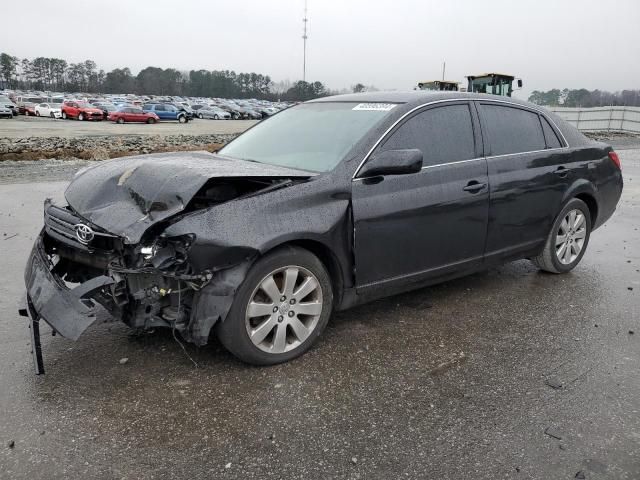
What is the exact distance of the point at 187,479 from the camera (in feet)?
8.20

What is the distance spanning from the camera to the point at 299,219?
3.45 metres

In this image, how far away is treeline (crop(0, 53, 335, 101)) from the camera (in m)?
136

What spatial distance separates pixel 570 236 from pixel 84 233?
4403mm

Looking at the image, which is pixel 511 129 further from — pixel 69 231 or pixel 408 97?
pixel 69 231

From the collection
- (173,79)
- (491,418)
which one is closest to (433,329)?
(491,418)

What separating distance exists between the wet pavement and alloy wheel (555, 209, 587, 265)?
894mm

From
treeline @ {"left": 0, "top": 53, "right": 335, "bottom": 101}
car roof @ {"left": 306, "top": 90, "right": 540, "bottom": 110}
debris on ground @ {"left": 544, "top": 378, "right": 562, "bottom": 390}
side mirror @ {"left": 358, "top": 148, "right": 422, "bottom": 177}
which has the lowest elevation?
debris on ground @ {"left": 544, "top": 378, "right": 562, "bottom": 390}

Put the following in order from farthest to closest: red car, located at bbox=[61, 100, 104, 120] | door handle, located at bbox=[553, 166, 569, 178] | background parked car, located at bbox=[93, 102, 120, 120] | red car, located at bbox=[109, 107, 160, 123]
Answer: background parked car, located at bbox=[93, 102, 120, 120] < red car, located at bbox=[61, 100, 104, 120] < red car, located at bbox=[109, 107, 160, 123] < door handle, located at bbox=[553, 166, 569, 178]

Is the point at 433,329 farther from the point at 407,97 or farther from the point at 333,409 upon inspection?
the point at 407,97

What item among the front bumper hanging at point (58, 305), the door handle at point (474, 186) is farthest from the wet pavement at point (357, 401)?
the door handle at point (474, 186)

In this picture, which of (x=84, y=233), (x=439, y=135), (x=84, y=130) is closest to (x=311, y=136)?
(x=439, y=135)

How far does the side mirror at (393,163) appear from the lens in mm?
3703

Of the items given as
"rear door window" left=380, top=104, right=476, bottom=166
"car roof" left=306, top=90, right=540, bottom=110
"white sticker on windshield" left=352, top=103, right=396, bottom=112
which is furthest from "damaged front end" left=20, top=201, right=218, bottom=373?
"car roof" left=306, top=90, right=540, bottom=110

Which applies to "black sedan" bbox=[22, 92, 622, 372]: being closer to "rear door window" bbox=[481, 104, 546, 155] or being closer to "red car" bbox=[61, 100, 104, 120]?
"rear door window" bbox=[481, 104, 546, 155]
